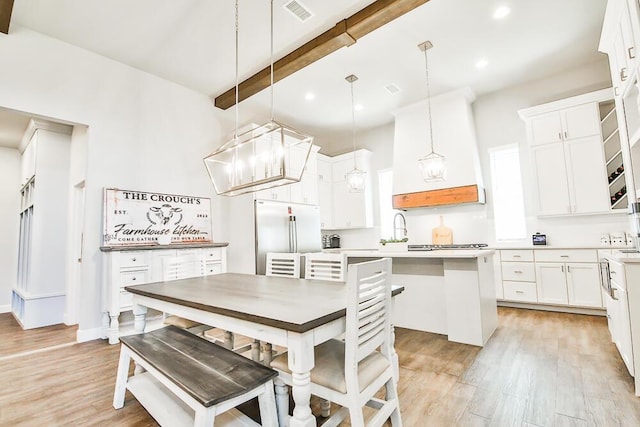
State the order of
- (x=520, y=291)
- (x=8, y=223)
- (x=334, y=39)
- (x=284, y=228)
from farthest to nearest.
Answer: (x=8, y=223), (x=284, y=228), (x=520, y=291), (x=334, y=39)

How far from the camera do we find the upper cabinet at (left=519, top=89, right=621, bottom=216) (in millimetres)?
3938

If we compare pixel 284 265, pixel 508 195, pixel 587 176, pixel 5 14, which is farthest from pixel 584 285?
pixel 5 14

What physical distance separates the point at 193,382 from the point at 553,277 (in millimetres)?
4489

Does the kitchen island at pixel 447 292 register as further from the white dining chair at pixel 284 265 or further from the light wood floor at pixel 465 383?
the white dining chair at pixel 284 265

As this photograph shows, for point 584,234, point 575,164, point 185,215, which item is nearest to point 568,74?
point 575,164

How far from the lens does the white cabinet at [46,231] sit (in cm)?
420

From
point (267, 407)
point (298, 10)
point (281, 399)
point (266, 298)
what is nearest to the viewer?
point (267, 407)

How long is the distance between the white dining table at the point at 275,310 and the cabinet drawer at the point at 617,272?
1542mm

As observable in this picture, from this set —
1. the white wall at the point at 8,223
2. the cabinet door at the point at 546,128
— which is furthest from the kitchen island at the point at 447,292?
the white wall at the point at 8,223

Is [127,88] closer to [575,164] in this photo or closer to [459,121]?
[459,121]

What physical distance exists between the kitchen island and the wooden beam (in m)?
4.09

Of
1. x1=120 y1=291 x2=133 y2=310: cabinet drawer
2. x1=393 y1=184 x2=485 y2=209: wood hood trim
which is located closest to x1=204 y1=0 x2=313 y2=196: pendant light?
x1=120 y1=291 x2=133 y2=310: cabinet drawer

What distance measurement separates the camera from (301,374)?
4.21 feet

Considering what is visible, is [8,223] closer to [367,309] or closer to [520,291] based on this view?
[367,309]
